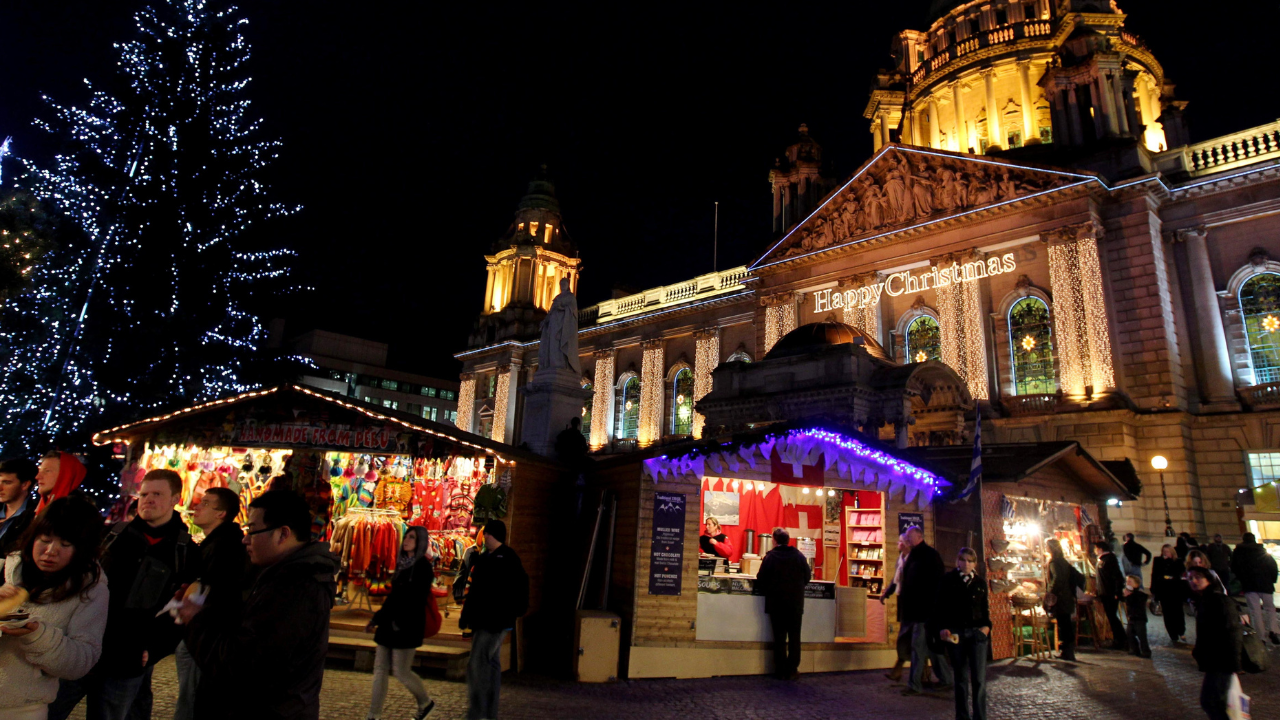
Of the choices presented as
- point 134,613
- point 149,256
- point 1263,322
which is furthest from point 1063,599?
point 149,256

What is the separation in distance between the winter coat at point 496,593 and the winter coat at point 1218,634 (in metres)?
6.26

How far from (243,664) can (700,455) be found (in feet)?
23.6

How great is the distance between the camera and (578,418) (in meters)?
13.4

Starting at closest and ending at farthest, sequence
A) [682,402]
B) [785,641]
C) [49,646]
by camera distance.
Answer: [49,646]
[785,641]
[682,402]

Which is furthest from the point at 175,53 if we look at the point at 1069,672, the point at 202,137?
the point at 1069,672

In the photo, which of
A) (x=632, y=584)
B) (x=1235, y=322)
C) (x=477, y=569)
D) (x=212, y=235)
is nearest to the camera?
(x=477, y=569)

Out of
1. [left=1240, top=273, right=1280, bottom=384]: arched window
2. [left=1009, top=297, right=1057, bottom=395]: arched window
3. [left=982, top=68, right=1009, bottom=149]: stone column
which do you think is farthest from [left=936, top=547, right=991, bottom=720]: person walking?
[left=982, top=68, right=1009, bottom=149]: stone column

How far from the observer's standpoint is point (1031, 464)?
39.4 feet

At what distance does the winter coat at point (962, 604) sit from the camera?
24.5 feet

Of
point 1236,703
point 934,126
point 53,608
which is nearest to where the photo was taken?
point 53,608

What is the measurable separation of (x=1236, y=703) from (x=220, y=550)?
8.45 meters

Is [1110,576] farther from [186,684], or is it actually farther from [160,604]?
[160,604]

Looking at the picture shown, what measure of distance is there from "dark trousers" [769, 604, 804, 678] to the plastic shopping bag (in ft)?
15.1

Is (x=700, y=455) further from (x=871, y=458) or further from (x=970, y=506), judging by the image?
(x=970, y=506)
